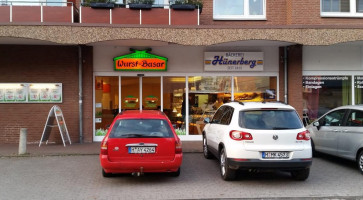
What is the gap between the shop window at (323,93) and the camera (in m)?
13.8

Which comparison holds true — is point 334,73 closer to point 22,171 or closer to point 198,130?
point 198,130

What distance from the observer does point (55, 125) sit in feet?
40.4

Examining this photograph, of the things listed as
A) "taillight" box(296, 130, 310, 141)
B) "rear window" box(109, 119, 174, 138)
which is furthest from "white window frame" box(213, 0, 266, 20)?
"taillight" box(296, 130, 310, 141)

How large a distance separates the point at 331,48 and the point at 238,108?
7.65 m

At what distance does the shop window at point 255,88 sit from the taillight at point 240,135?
6541 millimetres

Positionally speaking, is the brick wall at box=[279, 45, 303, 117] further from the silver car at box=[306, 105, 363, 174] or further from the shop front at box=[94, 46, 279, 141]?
the silver car at box=[306, 105, 363, 174]

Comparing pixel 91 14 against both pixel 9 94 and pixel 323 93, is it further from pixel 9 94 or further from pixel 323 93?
pixel 323 93

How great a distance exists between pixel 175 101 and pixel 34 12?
571 cm

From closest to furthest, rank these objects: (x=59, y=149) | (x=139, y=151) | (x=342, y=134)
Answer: (x=139, y=151) → (x=342, y=134) → (x=59, y=149)

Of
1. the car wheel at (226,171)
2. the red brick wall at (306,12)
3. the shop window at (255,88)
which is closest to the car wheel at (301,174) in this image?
the car wheel at (226,171)

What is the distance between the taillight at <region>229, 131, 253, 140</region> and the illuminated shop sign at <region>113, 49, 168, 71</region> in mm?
6294

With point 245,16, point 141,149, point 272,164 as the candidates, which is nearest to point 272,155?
point 272,164

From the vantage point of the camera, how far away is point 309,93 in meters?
13.8

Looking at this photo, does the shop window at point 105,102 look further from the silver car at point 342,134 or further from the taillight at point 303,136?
the taillight at point 303,136
